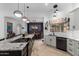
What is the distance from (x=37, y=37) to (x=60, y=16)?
7.54 meters

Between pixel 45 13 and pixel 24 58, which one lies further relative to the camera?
pixel 45 13

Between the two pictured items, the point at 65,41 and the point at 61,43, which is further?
the point at 61,43

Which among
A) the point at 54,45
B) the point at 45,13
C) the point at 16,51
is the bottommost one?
the point at 54,45

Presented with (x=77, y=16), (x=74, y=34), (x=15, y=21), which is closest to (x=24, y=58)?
(x=77, y=16)

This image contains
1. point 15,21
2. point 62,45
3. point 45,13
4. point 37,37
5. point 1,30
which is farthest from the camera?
point 37,37

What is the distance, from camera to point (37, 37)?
15.8 meters

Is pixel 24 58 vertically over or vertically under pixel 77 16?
under

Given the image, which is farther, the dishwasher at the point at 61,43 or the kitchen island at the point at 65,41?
the dishwasher at the point at 61,43

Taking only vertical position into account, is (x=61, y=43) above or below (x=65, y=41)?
below

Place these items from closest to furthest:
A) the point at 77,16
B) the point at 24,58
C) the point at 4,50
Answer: the point at 24,58 → the point at 4,50 → the point at 77,16

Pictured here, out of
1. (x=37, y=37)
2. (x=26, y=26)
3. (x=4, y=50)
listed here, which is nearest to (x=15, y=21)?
(x=26, y=26)

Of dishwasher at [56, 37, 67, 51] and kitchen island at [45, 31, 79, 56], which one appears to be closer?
kitchen island at [45, 31, 79, 56]

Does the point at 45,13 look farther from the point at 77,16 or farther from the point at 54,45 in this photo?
the point at 77,16

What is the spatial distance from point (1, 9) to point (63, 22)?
4.73 m
